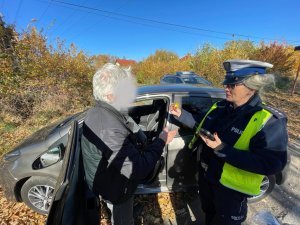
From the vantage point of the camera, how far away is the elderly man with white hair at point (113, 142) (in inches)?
59.7

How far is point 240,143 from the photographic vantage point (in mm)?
1754

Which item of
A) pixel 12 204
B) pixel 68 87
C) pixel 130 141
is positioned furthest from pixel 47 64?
pixel 130 141

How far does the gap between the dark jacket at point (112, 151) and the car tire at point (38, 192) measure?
1.49 metres

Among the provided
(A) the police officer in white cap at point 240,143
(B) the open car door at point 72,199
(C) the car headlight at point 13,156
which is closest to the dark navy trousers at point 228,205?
(A) the police officer in white cap at point 240,143

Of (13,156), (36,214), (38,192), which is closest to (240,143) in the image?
(38,192)

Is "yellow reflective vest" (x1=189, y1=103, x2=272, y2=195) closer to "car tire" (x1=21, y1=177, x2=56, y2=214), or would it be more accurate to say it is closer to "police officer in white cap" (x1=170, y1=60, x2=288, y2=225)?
"police officer in white cap" (x1=170, y1=60, x2=288, y2=225)

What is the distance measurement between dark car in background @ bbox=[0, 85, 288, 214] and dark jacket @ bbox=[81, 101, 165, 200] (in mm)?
1063

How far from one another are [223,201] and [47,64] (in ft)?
29.2

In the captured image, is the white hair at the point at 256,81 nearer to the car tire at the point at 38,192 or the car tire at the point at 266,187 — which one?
the car tire at the point at 266,187

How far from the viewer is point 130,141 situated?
1.63m

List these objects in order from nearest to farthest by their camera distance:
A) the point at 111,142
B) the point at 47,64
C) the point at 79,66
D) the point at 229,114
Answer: the point at 111,142 < the point at 229,114 < the point at 47,64 < the point at 79,66

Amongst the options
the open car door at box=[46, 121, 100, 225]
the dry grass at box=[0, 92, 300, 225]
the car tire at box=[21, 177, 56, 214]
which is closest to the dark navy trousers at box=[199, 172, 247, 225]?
the open car door at box=[46, 121, 100, 225]

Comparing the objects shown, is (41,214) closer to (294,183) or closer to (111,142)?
(111,142)

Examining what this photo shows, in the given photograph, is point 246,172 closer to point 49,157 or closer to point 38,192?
point 49,157
